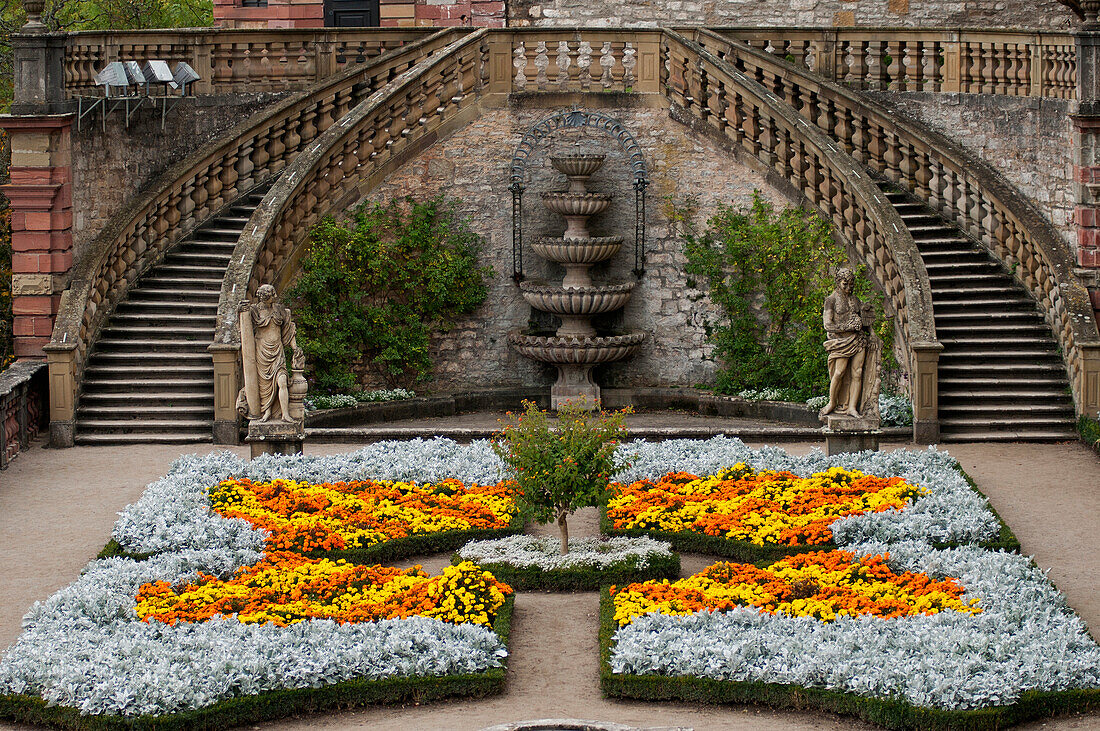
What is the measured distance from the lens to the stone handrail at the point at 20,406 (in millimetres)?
18109

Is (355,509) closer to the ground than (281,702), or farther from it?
farther from it

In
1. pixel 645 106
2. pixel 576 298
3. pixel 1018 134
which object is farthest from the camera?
pixel 645 106

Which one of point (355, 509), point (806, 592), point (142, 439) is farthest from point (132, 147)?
point (806, 592)

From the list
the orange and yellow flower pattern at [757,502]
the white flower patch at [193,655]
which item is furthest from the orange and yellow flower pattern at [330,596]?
the orange and yellow flower pattern at [757,502]

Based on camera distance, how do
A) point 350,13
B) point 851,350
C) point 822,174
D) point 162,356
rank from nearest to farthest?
point 851,350
point 162,356
point 822,174
point 350,13

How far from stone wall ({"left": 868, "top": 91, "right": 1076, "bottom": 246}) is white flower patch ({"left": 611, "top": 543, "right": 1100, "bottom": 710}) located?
31.0 feet

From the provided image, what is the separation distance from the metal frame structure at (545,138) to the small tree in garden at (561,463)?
28.4 ft

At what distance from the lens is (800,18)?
25.6 m

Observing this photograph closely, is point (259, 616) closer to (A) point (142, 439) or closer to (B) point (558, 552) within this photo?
(B) point (558, 552)

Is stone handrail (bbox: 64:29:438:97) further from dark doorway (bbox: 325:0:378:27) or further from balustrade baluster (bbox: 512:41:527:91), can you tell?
dark doorway (bbox: 325:0:378:27)

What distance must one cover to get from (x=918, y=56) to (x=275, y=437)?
36.1 feet

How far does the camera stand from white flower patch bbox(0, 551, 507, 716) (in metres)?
10.5

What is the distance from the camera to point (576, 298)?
21.3 m

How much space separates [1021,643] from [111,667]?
583 centimetres
